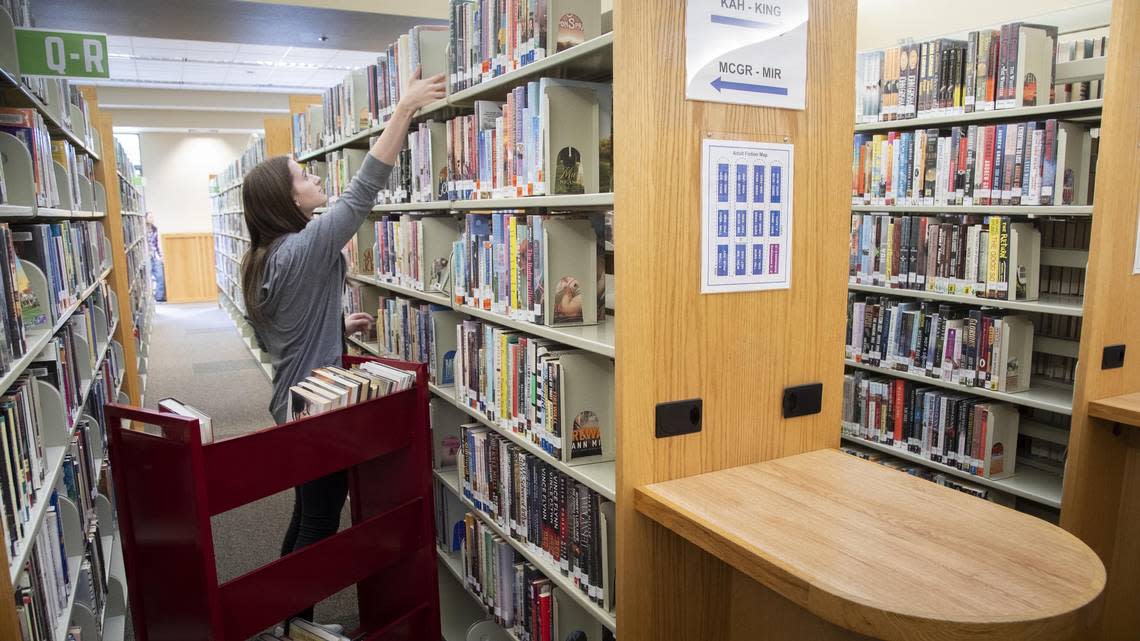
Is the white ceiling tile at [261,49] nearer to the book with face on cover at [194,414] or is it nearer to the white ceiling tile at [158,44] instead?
the white ceiling tile at [158,44]

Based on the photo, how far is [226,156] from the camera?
1436cm

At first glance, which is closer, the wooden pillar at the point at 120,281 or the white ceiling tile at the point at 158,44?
the wooden pillar at the point at 120,281

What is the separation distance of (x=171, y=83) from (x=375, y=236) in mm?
9936

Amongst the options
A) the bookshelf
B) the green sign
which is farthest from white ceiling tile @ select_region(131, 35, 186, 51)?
the green sign

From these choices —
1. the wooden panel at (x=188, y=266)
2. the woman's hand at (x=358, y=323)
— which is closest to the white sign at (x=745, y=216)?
the woman's hand at (x=358, y=323)

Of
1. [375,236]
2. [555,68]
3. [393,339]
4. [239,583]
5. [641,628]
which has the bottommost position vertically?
[641,628]

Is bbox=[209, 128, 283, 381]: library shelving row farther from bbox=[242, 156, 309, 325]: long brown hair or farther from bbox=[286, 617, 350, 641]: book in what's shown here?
bbox=[286, 617, 350, 641]: book

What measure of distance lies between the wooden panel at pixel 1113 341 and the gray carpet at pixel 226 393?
2326 mm

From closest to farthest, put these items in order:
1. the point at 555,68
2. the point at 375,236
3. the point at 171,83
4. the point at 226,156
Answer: the point at 555,68
the point at 375,236
the point at 171,83
the point at 226,156

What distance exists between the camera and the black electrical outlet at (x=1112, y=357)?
7.30 feet

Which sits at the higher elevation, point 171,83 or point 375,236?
point 171,83

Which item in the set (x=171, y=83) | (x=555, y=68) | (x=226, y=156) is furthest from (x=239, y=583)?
(x=226, y=156)

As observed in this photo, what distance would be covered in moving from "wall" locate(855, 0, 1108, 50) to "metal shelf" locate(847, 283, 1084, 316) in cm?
122

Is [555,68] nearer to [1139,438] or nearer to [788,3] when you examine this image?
[788,3]
